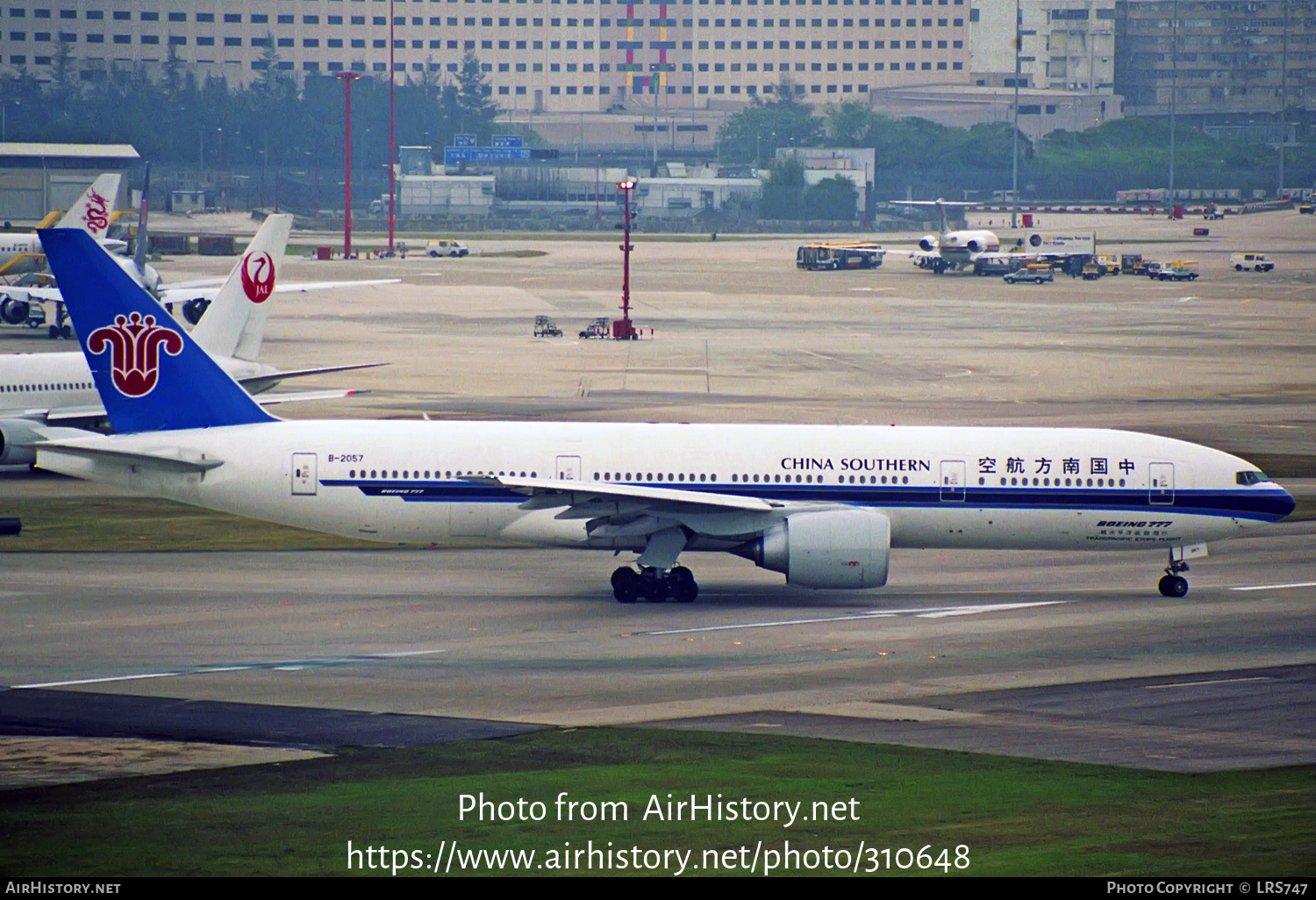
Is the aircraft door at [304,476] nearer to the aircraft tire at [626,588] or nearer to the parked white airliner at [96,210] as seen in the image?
the aircraft tire at [626,588]

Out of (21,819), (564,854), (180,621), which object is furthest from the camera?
(180,621)

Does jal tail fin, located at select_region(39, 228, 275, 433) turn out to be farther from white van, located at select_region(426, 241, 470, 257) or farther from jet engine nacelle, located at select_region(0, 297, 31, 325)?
white van, located at select_region(426, 241, 470, 257)

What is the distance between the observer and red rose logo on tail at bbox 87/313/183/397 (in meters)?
38.7

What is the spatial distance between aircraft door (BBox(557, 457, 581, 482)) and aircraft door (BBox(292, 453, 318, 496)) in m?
5.67

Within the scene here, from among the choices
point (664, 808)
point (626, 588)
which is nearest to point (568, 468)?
point (626, 588)

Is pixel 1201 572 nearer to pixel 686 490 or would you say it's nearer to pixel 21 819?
pixel 686 490

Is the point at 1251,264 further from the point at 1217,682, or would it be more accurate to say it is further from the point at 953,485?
the point at 1217,682

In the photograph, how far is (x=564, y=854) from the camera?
19.3 meters

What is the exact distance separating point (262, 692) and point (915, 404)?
165 feet

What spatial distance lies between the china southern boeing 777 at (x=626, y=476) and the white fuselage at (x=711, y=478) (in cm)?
4

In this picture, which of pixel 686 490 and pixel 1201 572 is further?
pixel 1201 572

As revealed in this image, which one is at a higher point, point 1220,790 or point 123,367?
point 123,367

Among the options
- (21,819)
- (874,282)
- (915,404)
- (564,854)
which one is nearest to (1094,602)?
(564,854)

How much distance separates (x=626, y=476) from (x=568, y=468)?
54.7 inches
